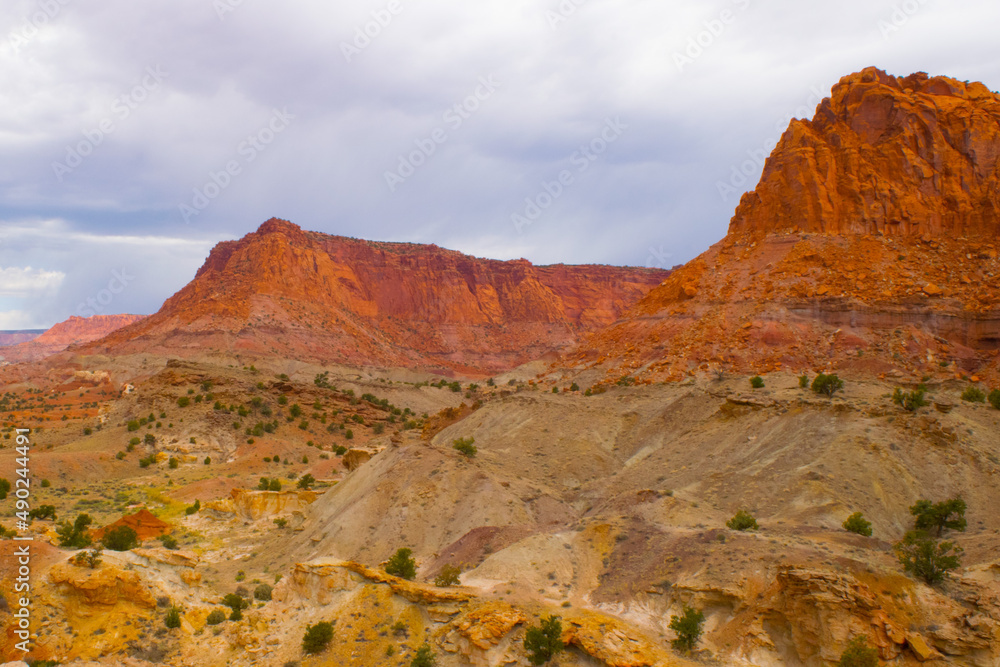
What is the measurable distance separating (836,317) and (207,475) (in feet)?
131

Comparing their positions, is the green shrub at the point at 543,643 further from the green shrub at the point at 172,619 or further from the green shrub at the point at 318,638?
the green shrub at the point at 172,619

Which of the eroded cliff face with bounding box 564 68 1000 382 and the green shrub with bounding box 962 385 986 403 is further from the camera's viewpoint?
the eroded cliff face with bounding box 564 68 1000 382

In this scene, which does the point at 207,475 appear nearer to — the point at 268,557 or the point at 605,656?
the point at 268,557

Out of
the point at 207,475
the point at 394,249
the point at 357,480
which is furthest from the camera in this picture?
the point at 394,249

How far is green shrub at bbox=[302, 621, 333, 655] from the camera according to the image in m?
14.6

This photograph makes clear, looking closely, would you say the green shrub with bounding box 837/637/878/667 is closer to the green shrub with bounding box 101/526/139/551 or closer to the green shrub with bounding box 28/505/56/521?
the green shrub with bounding box 101/526/139/551

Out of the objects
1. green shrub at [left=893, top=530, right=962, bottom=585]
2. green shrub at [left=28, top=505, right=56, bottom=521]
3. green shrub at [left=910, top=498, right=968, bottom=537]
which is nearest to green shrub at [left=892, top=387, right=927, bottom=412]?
green shrub at [left=910, top=498, right=968, bottom=537]

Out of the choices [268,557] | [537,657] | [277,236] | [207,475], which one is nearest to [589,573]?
[537,657]

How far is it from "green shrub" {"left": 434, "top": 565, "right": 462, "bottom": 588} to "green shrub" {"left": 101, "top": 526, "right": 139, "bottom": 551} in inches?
412

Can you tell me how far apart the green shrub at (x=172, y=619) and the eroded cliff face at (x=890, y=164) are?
46.2 meters

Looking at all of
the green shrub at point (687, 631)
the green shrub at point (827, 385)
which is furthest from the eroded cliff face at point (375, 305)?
the green shrub at point (687, 631)

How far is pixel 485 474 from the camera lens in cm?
2375

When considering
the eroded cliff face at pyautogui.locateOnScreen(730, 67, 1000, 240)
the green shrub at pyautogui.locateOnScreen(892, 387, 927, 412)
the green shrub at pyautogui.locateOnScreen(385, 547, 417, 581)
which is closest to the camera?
the green shrub at pyautogui.locateOnScreen(385, 547, 417, 581)

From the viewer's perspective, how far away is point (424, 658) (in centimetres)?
1345
